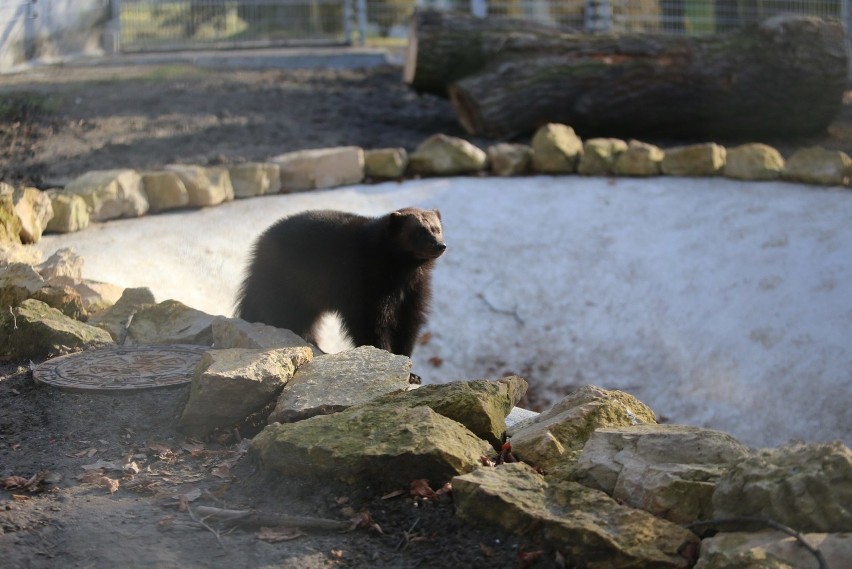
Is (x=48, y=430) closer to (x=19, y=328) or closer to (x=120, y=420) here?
(x=120, y=420)

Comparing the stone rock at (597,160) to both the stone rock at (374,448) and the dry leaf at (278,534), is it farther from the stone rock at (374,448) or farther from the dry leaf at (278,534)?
the dry leaf at (278,534)

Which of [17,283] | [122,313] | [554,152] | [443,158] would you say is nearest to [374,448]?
[122,313]

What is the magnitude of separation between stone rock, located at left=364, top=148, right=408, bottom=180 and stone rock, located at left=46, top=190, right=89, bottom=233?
3.03 meters

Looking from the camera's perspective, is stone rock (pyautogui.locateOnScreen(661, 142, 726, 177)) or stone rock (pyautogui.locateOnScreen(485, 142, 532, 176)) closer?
stone rock (pyautogui.locateOnScreen(661, 142, 726, 177))

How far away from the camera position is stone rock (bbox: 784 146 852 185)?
9195 millimetres

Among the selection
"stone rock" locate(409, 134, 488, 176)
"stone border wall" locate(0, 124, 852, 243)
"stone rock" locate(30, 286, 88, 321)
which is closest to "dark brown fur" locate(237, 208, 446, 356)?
"stone rock" locate(30, 286, 88, 321)

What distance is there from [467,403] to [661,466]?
93 cm

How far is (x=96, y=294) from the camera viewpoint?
5.96 meters

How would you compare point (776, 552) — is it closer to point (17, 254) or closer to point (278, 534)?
point (278, 534)

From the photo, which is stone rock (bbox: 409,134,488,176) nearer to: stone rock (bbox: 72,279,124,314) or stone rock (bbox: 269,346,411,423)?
stone rock (bbox: 72,279,124,314)

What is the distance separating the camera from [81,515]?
3473 millimetres

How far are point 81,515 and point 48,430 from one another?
90cm

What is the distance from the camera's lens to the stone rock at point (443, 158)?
9.89 meters

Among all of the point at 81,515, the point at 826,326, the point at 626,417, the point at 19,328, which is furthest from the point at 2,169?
the point at 826,326
